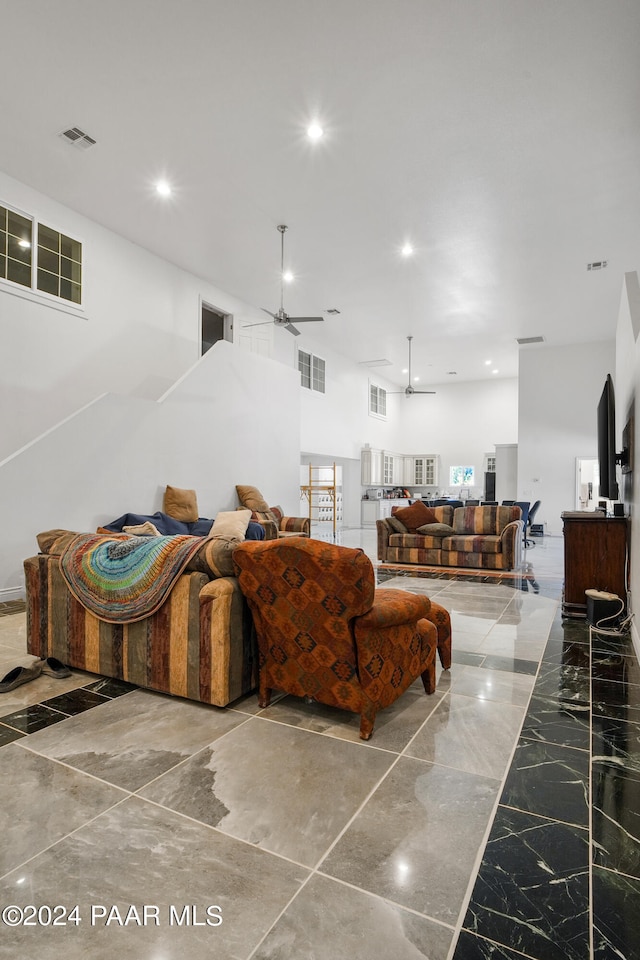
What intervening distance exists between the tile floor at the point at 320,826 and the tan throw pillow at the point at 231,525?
3143 millimetres

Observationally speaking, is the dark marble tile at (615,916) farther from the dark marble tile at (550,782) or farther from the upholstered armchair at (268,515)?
the upholstered armchair at (268,515)

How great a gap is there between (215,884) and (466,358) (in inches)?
503

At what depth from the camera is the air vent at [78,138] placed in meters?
4.80

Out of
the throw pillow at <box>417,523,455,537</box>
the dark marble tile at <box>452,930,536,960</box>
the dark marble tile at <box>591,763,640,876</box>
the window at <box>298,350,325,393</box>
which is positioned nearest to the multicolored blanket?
the dark marble tile at <box>452,930,536,960</box>

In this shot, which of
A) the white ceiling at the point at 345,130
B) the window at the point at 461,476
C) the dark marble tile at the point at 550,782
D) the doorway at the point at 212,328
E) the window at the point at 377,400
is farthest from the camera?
the window at the point at 461,476

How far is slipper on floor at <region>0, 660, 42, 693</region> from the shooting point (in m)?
2.70

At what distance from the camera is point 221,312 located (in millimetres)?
8844

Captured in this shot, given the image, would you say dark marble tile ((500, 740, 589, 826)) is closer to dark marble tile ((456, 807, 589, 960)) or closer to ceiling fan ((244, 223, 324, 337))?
dark marble tile ((456, 807, 589, 960))

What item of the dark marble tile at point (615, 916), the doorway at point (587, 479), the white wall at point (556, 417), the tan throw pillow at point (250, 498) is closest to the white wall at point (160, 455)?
the tan throw pillow at point (250, 498)

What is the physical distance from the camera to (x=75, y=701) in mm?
2568

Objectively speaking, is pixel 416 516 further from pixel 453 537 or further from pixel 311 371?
pixel 311 371

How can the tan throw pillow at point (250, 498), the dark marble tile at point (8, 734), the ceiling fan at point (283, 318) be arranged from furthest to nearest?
the tan throw pillow at point (250, 498) → the ceiling fan at point (283, 318) → the dark marble tile at point (8, 734)

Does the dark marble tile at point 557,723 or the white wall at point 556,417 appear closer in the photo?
the dark marble tile at point 557,723

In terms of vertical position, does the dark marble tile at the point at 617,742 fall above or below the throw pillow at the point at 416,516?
below
